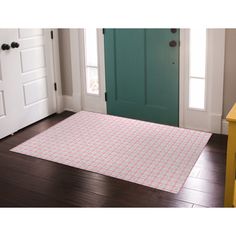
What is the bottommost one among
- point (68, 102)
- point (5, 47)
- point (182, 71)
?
point (68, 102)

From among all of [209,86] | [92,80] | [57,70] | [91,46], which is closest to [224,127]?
[209,86]

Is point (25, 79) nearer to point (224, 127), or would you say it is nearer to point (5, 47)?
point (5, 47)

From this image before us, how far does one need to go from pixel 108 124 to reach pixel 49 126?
674mm

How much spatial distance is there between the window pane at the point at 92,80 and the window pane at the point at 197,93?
118 cm

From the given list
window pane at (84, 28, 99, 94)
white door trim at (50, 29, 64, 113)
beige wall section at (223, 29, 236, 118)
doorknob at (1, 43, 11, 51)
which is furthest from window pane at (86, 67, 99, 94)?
beige wall section at (223, 29, 236, 118)

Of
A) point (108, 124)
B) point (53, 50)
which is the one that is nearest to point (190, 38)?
point (108, 124)

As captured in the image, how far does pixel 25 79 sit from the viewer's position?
3.96 metres

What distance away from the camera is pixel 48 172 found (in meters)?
3.02

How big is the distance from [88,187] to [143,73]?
5.55ft

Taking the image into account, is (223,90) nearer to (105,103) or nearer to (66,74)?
(105,103)

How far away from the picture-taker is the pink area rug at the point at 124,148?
296 cm

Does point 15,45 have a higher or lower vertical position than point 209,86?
higher

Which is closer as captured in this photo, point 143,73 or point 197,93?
point 197,93
